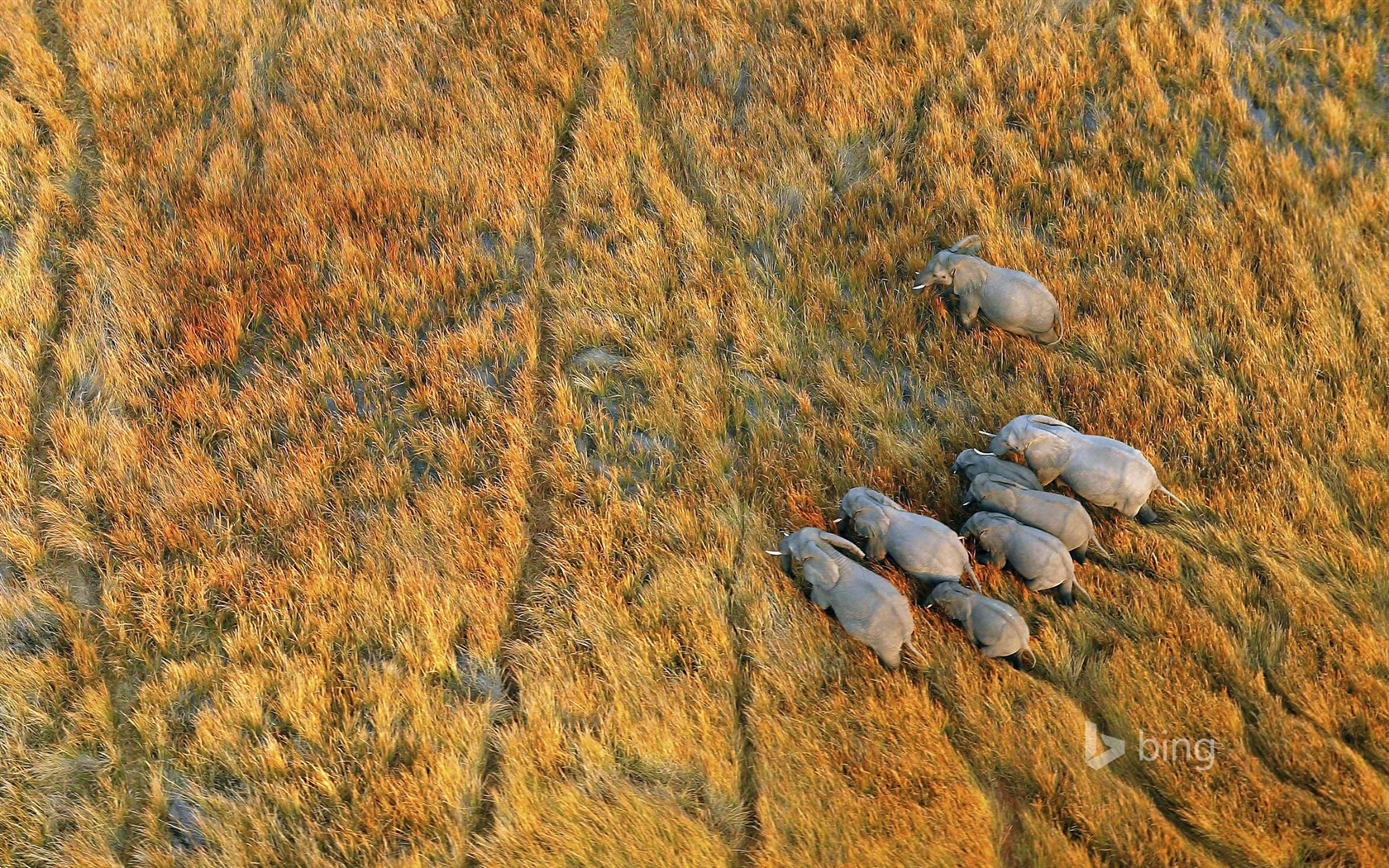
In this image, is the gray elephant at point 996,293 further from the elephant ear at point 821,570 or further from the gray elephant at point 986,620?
the elephant ear at point 821,570

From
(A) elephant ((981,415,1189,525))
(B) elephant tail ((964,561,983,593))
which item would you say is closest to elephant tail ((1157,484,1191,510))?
(A) elephant ((981,415,1189,525))

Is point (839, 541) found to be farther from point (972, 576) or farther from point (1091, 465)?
point (1091, 465)

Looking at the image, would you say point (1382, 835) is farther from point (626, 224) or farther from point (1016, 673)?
point (626, 224)

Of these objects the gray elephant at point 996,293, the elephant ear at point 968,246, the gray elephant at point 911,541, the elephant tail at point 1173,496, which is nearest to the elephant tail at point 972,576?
the gray elephant at point 911,541

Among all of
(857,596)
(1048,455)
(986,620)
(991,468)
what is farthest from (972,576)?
(1048,455)

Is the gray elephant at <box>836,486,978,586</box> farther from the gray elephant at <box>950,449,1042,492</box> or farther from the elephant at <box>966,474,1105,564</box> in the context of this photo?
the gray elephant at <box>950,449,1042,492</box>

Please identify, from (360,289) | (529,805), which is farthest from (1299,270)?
(360,289)
